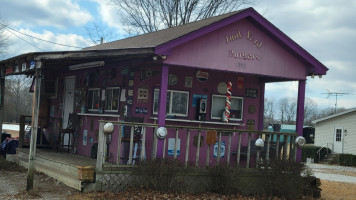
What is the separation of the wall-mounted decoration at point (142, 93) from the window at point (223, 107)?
6.45 feet

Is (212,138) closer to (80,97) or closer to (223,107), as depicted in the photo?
(223,107)

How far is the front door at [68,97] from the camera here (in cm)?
1405

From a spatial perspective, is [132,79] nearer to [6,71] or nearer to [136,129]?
[136,129]

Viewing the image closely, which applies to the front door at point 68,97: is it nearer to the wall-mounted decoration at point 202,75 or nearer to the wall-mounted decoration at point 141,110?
the wall-mounted decoration at point 141,110

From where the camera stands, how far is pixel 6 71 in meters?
12.6

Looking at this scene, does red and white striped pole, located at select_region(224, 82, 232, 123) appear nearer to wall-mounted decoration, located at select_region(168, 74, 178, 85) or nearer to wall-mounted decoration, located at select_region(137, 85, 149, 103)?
wall-mounted decoration, located at select_region(168, 74, 178, 85)

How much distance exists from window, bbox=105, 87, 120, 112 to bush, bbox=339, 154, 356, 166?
72.2 feet

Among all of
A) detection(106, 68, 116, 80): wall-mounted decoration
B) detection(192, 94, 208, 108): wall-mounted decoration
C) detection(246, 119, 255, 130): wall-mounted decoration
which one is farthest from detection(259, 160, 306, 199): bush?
detection(106, 68, 116, 80): wall-mounted decoration

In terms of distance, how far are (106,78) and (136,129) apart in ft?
7.87

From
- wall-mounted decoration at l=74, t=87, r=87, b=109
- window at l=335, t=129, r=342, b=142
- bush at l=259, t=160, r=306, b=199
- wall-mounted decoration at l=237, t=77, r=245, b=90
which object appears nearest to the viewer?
bush at l=259, t=160, r=306, b=199

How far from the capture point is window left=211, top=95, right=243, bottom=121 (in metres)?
11.7

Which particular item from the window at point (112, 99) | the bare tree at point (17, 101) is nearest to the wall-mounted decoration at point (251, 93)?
the window at point (112, 99)

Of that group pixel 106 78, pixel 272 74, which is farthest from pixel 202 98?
pixel 106 78

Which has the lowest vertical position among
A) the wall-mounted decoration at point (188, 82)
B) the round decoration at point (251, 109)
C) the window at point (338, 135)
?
the window at point (338, 135)
